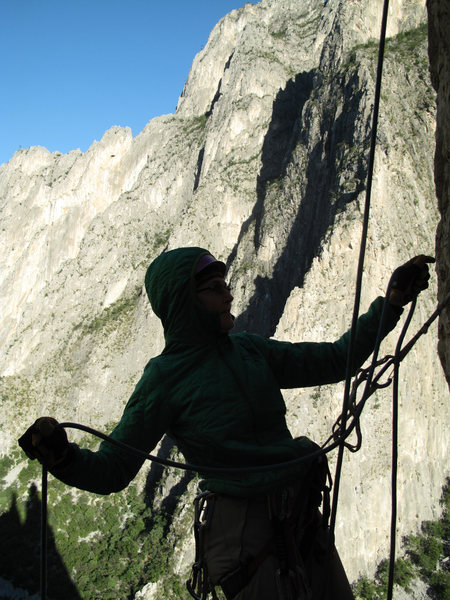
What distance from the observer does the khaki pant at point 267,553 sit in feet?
5.66

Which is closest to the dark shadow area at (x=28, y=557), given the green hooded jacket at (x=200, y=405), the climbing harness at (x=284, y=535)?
the climbing harness at (x=284, y=535)

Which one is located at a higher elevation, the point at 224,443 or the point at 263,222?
the point at 263,222

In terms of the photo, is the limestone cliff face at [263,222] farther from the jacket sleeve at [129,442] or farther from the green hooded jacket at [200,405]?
the jacket sleeve at [129,442]

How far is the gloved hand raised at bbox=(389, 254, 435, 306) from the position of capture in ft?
6.97

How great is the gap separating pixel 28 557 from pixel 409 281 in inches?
1505

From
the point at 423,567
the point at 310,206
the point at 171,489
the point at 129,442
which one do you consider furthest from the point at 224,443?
the point at 171,489

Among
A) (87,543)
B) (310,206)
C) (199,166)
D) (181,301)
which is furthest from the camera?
(199,166)

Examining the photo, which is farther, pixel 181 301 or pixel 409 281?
pixel 409 281

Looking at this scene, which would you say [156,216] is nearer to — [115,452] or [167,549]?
[167,549]

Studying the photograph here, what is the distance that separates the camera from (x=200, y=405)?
1891mm

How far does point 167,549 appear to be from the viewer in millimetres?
27234

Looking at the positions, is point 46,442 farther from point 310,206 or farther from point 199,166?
point 199,166

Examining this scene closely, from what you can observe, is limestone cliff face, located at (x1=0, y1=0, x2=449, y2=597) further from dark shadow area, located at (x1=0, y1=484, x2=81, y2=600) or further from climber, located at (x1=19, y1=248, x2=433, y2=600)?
climber, located at (x1=19, y1=248, x2=433, y2=600)

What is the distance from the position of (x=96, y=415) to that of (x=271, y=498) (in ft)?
143
